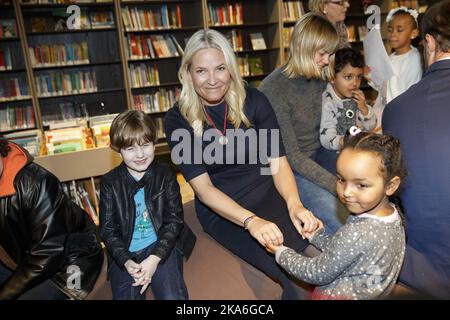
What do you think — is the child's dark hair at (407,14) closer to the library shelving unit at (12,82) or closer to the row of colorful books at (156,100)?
the row of colorful books at (156,100)

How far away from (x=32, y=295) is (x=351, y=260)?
1.09 meters

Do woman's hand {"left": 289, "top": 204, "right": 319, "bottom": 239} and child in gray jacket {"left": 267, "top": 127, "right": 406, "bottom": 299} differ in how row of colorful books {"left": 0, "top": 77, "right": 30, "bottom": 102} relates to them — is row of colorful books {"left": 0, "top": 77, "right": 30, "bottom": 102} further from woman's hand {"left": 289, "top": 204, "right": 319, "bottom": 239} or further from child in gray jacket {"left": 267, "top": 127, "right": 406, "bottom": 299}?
child in gray jacket {"left": 267, "top": 127, "right": 406, "bottom": 299}

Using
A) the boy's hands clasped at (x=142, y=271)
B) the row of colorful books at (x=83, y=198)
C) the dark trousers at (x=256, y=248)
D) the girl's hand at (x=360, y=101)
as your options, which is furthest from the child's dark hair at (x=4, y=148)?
the girl's hand at (x=360, y=101)

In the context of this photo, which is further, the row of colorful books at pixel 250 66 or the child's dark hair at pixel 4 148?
the row of colorful books at pixel 250 66

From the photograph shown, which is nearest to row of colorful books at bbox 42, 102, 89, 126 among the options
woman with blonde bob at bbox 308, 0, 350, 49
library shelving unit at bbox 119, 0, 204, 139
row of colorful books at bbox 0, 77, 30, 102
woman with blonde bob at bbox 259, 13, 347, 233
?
row of colorful books at bbox 0, 77, 30, 102

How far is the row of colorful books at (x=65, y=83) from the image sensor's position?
14.1 ft

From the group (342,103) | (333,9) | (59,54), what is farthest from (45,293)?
(59,54)

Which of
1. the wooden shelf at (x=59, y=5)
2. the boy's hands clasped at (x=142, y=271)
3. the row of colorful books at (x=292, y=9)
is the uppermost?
the wooden shelf at (x=59, y=5)

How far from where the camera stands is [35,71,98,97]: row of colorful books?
14.1 ft

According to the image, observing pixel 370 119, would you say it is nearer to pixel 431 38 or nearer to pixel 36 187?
pixel 431 38

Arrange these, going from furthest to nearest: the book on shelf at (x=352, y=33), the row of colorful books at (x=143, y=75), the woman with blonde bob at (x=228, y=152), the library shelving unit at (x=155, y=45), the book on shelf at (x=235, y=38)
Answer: the book on shelf at (x=352, y=33), the book on shelf at (x=235, y=38), the row of colorful books at (x=143, y=75), the library shelving unit at (x=155, y=45), the woman with blonde bob at (x=228, y=152)

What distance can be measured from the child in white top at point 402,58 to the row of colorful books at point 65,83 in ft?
11.1

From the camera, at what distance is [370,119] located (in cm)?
220

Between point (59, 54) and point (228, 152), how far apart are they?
140 inches
